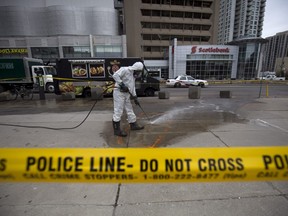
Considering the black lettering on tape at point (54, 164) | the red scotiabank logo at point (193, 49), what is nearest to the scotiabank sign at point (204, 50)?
the red scotiabank logo at point (193, 49)

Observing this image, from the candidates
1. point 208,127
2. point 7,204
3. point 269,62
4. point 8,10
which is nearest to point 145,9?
point 8,10

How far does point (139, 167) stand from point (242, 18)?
11643cm

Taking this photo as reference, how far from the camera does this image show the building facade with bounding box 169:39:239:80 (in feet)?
125

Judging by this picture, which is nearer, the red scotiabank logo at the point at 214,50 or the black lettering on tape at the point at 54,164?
the black lettering on tape at the point at 54,164

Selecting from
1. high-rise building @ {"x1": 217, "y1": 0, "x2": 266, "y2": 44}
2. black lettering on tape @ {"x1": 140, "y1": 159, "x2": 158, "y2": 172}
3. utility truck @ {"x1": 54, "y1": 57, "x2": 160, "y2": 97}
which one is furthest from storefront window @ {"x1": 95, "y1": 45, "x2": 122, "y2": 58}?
high-rise building @ {"x1": 217, "y1": 0, "x2": 266, "y2": 44}

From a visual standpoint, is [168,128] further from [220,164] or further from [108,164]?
[108,164]

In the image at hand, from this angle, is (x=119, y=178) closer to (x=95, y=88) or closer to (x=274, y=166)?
(x=274, y=166)

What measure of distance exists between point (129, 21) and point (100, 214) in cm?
5320

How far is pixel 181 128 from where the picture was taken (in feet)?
17.4

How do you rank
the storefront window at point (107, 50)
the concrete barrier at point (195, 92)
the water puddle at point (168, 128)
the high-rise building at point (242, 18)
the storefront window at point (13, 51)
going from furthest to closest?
the high-rise building at point (242, 18) < the storefront window at point (107, 50) < the storefront window at point (13, 51) < the concrete barrier at point (195, 92) < the water puddle at point (168, 128)

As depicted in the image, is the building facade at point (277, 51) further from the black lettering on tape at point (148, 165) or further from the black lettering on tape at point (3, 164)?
the black lettering on tape at point (3, 164)

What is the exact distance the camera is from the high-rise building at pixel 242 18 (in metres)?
89.9

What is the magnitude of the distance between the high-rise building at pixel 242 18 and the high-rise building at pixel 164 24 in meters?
50.9

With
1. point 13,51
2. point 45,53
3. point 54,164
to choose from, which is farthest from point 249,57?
point 13,51
